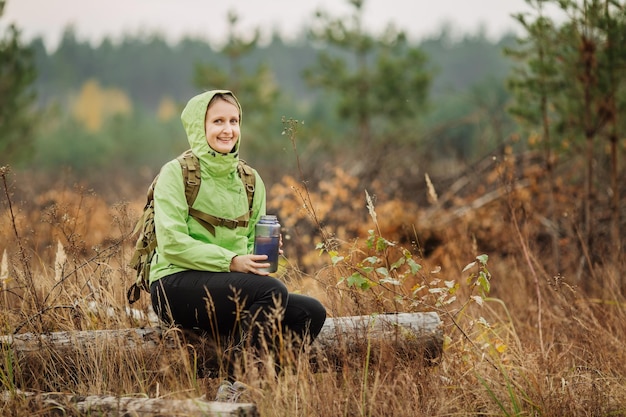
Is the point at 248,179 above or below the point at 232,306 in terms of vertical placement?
above

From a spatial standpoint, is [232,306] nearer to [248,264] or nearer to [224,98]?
[248,264]

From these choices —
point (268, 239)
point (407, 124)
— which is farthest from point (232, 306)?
point (407, 124)

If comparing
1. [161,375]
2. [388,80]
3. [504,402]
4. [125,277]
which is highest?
[388,80]

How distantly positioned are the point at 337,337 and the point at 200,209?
0.99m

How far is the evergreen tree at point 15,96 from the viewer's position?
13.4 meters

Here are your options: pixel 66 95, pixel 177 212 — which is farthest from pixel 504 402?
pixel 66 95

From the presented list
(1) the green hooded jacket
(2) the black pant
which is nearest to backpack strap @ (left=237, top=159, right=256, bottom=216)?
(1) the green hooded jacket

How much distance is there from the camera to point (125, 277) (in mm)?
4363

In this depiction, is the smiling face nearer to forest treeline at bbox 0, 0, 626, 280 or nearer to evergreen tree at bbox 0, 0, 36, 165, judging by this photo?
forest treeline at bbox 0, 0, 626, 280

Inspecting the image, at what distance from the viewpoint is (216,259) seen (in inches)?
139

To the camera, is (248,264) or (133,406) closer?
(133,406)

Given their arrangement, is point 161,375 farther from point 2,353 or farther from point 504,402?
point 504,402

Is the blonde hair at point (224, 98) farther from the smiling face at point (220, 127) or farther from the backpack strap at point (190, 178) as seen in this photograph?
the backpack strap at point (190, 178)

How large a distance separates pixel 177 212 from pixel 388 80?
18.2m
